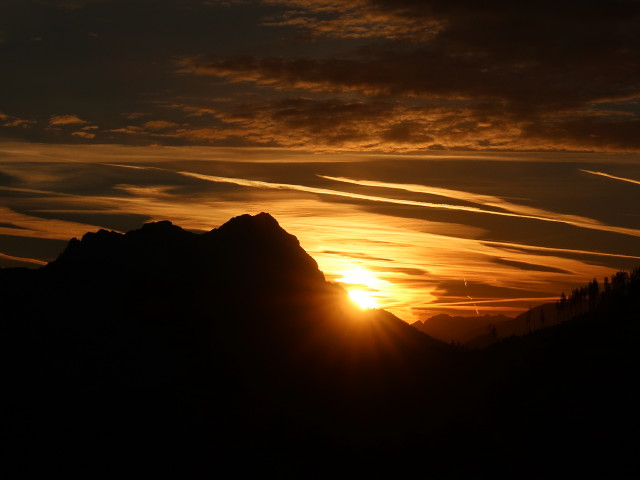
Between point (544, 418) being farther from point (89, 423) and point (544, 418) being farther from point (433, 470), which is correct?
point (89, 423)

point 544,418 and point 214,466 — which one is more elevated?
point 544,418

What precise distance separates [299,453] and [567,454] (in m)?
64.0

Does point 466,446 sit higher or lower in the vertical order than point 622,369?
lower

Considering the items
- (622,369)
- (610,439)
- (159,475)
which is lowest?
(159,475)

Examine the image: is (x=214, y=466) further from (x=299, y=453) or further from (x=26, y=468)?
(x=26, y=468)

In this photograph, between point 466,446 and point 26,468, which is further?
point 466,446

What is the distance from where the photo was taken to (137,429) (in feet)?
649

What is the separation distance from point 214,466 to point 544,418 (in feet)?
269

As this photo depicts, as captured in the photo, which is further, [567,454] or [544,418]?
[544,418]

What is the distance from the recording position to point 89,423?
195 metres

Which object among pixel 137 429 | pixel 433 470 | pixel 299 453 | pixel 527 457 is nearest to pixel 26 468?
pixel 137 429

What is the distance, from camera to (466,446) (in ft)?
648

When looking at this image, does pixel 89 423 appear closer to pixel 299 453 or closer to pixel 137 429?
pixel 137 429

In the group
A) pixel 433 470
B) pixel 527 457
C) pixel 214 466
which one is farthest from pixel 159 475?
pixel 527 457
